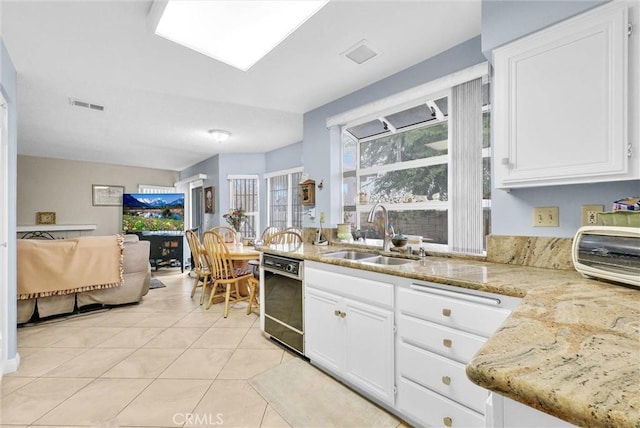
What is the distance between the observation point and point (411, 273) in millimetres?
1507

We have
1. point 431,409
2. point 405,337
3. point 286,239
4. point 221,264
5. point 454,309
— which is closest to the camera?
point 454,309

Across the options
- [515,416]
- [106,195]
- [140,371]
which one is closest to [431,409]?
[515,416]

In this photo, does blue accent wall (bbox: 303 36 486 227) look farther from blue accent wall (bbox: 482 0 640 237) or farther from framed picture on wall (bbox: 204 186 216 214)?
framed picture on wall (bbox: 204 186 216 214)

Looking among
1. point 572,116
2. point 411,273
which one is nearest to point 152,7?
point 411,273

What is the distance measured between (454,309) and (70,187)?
7.93 metres

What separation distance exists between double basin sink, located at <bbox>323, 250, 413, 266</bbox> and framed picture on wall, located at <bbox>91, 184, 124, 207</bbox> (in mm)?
6601

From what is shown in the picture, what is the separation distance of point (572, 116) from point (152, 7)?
2345mm

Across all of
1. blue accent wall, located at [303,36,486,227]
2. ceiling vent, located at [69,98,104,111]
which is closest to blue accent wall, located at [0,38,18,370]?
ceiling vent, located at [69,98,104,111]

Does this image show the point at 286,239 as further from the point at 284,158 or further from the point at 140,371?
the point at 140,371

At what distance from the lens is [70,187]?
622cm

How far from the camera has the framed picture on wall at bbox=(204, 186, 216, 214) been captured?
19.0 feet

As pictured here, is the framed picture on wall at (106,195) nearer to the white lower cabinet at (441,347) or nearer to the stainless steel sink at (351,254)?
the stainless steel sink at (351,254)

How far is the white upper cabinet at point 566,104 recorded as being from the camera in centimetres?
122

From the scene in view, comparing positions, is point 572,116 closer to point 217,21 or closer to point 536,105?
point 536,105
